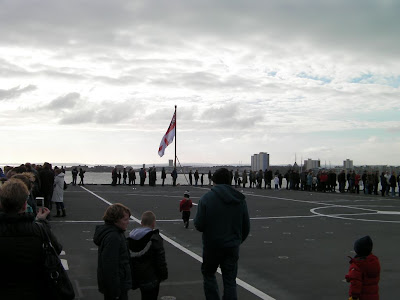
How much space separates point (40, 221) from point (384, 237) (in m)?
10.8

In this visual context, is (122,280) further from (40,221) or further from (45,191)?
(45,191)

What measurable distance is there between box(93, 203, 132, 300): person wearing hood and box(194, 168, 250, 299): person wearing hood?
124cm

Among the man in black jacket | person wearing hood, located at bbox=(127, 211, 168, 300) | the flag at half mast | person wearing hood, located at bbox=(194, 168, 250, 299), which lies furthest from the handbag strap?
the flag at half mast

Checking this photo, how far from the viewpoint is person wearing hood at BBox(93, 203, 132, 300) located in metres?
4.39

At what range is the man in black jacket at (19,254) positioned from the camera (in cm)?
333

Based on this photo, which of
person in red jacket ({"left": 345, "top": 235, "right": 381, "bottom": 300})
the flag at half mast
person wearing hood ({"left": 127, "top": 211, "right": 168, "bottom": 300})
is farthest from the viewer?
the flag at half mast

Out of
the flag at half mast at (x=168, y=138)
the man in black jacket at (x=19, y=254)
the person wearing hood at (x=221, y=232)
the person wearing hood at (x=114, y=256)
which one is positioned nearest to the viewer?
the man in black jacket at (x=19, y=254)

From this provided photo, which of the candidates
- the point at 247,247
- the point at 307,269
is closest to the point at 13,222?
the point at 307,269

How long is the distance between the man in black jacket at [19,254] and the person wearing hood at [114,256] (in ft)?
3.37

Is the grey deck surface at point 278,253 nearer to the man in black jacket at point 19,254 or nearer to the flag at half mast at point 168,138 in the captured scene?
the man in black jacket at point 19,254

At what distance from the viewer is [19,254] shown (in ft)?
10.9

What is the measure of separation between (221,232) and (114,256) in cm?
152

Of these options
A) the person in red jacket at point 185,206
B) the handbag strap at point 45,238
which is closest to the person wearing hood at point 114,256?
the handbag strap at point 45,238

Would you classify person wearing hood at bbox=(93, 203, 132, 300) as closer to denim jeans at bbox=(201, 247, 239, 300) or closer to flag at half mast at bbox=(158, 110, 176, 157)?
denim jeans at bbox=(201, 247, 239, 300)
